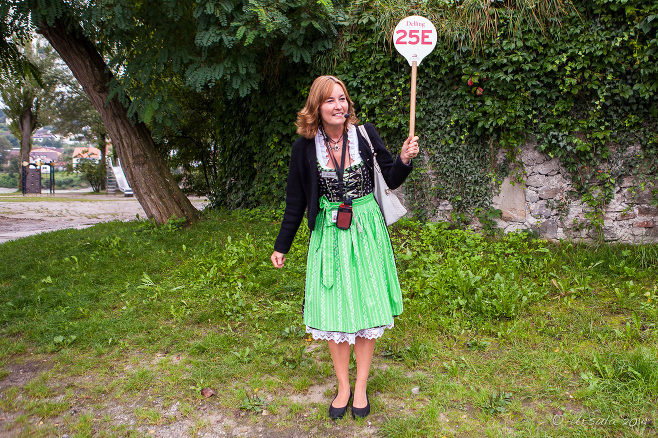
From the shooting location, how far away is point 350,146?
2586 mm

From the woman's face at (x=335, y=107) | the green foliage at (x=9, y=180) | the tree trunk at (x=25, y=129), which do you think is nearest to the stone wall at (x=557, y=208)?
the woman's face at (x=335, y=107)

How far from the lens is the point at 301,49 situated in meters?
6.67

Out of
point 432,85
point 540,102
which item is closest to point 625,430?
point 540,102

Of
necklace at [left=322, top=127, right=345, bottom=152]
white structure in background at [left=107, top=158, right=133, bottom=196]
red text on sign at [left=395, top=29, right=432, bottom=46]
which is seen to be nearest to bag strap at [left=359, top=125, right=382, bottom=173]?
necklace at [left=322, top=127, right=345, bottom=152]

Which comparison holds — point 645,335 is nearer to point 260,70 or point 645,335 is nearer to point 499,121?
point 499,121

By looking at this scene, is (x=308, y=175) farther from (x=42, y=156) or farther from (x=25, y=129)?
(x=42, y=156)

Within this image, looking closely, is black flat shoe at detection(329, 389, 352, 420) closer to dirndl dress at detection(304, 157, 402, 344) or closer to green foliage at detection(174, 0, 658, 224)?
dirndl dress at detection(304, 157, 402, 344)

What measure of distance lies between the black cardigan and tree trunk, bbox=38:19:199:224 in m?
5.09

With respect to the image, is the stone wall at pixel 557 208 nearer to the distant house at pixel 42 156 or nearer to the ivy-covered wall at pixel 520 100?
the ivy-covered wall at pixel 520 100

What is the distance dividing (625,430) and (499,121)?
4177mm

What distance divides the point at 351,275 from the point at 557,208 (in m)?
4.36

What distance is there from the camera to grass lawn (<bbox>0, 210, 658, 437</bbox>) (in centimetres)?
262

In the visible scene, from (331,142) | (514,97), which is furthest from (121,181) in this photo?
(331,142)

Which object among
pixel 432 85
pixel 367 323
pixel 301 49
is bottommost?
pixel 367 323
